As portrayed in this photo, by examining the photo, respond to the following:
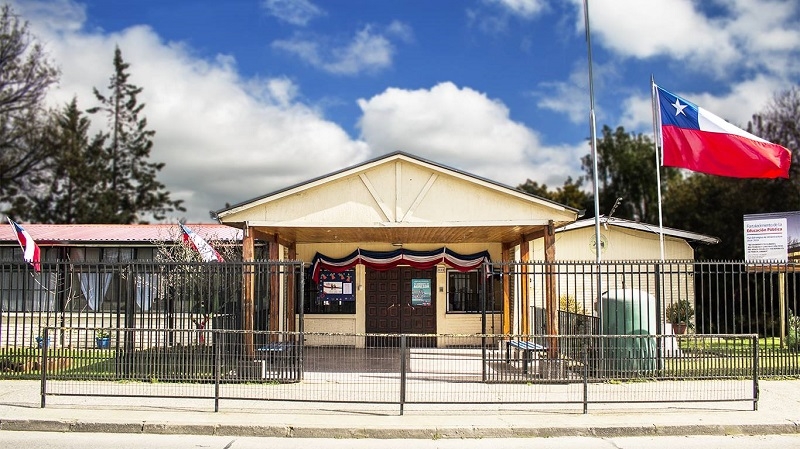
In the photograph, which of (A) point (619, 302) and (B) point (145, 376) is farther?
(A) point (619, 302)

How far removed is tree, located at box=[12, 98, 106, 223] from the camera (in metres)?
43.8

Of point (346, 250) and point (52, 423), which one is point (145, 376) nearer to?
point (52, 423)

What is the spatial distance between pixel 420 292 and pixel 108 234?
9965mm

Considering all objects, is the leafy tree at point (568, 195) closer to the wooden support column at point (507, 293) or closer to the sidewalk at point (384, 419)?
the wooden support column at point (507, 293)

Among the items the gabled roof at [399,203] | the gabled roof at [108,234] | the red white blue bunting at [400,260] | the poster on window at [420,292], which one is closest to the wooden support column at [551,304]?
the gabled roof at [399,203]

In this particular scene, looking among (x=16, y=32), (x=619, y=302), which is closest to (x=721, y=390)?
(x=619, y=302)

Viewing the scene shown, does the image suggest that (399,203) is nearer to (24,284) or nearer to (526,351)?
(526,351)

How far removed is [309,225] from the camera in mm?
14117

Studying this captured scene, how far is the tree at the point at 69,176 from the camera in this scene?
144 ft

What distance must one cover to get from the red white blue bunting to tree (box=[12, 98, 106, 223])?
2987cm

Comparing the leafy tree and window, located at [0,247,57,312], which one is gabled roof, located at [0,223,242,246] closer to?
window, located at [0,247,57,312]

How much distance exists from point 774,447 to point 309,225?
8761mm

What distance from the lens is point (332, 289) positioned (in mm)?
20578

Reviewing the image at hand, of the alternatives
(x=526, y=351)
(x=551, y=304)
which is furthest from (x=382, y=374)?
(x=551, y=304)
